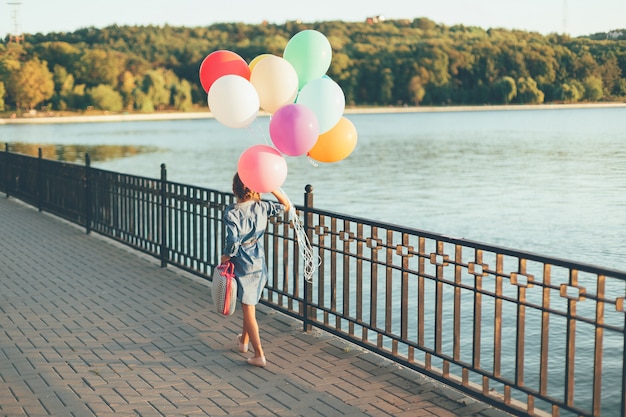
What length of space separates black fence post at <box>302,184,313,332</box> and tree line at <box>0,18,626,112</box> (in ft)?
467

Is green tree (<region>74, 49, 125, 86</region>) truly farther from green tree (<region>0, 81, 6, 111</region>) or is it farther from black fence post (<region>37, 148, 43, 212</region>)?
black fence post (<region>37, 148, 43, 212</region>)

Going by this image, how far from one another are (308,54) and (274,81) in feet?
1.48

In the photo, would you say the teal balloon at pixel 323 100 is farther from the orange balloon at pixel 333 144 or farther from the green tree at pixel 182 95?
Result: the green tree at pixel 182 95

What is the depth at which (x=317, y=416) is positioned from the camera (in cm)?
558

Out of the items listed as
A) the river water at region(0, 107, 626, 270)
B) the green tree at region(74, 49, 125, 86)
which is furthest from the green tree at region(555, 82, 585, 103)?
the green tree at region(74, 49, 125, 86)

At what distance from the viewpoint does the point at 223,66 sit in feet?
23.0

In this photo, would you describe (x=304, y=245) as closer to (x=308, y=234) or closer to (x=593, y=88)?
(x=308, y=234)

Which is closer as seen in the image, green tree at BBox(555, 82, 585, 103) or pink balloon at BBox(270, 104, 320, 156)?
pink balloon at BBox(270, 104, 320, 156)

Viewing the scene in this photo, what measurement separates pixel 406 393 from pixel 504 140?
7607cm

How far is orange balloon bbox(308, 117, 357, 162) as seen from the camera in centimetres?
682

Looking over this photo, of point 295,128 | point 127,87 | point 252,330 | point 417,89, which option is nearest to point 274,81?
point 295,128

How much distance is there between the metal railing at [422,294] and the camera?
17.5 ft

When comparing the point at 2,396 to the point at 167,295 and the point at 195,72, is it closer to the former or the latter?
the point at 167,295

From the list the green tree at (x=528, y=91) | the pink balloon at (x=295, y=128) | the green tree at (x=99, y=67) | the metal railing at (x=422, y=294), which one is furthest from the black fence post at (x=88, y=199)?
the green tree at (x=99, y=67)
